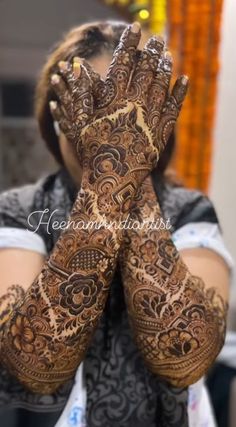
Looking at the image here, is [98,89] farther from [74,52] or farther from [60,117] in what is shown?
[74,52]

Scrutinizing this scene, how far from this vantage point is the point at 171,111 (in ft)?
1.91

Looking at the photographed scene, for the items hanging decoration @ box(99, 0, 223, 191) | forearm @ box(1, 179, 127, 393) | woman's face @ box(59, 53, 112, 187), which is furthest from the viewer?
hanging decoration @ box(99, 0, 223, 191)

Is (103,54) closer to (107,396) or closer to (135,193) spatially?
(135,193)

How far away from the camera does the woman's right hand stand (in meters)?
0.55

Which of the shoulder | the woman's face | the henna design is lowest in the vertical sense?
the henna design

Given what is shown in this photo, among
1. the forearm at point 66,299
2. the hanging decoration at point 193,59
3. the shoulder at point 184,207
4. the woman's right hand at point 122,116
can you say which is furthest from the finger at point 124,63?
the hanging decoration at point 193,59

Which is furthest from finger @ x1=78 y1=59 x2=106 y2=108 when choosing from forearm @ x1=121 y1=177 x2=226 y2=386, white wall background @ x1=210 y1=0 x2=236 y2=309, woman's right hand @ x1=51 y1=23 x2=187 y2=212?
white wall background @ x1=210 y1=0 x2=236 y2=309

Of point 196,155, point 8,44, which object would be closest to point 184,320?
point 196,155

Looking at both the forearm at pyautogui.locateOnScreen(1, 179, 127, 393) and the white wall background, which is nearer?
the forearm at pyautogui.locateOnScreen(1, 179, 127, 393)

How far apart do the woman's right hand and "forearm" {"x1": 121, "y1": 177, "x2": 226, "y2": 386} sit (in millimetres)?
52

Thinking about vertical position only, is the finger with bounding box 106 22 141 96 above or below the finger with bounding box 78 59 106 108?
above

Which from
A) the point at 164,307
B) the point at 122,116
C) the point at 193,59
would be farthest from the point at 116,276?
the point at 193,59

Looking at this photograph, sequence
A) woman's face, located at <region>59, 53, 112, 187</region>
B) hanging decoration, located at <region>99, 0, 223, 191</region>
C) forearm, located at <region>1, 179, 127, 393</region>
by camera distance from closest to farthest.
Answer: forearm, located at <region>1, 179, 127, 393</region>
woman's face, located at <region>59, 53, 112, 187</region>
hanging decoration, located at <region>99, 0, 223, 191</region>

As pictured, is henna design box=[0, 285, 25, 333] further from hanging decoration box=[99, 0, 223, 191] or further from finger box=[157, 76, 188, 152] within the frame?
hanging decoration box=[99, 0, 223, 191]
